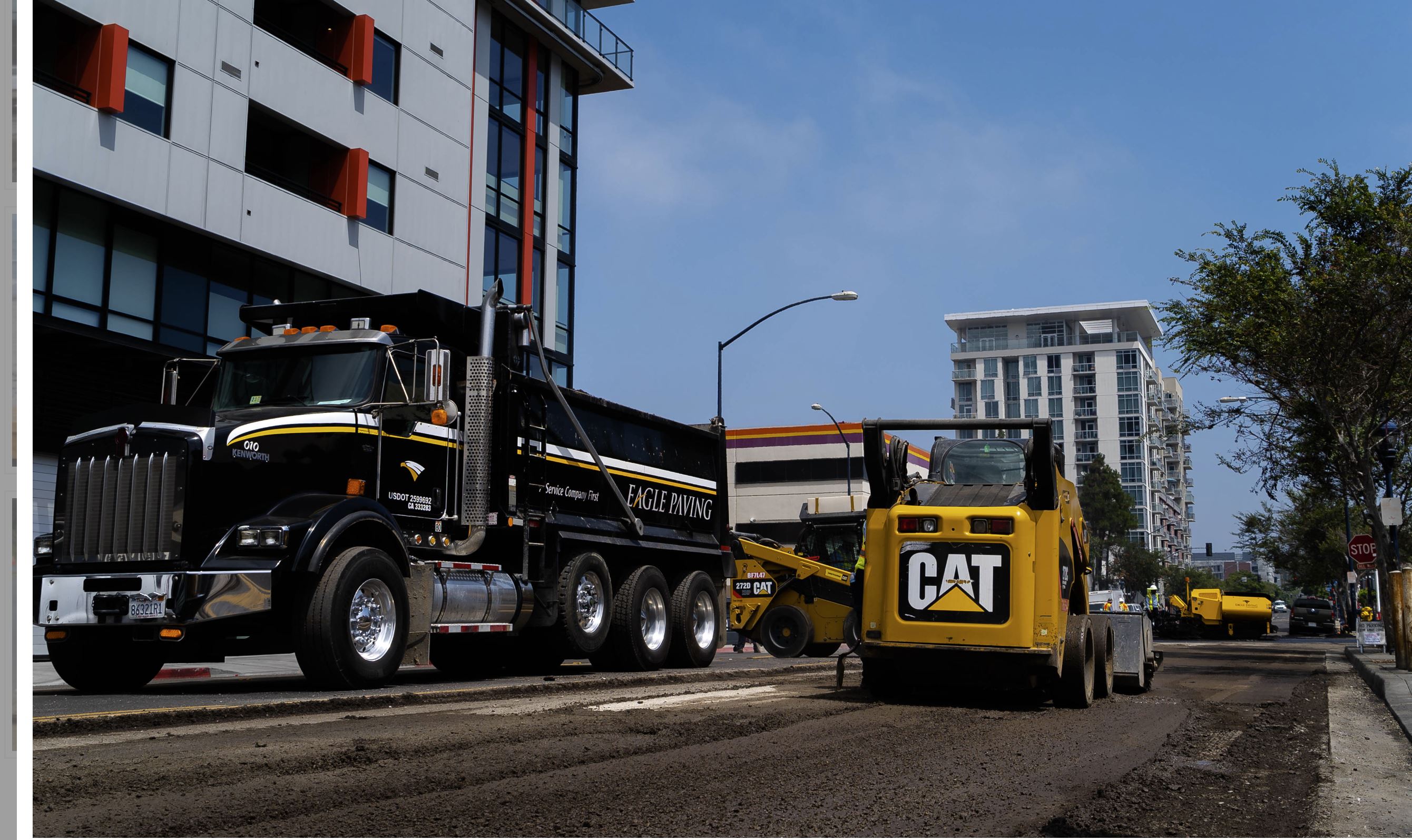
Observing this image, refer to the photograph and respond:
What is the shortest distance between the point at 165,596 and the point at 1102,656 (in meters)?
8.79

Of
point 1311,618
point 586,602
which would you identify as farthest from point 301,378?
point 1311,618

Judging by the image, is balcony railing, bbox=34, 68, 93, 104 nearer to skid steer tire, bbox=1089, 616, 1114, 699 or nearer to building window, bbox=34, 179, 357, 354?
building window, bbox=34, 179, 357, 354

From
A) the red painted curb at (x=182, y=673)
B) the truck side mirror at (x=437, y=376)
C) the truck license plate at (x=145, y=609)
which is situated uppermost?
the truck side mirror at (x=437, y=376)

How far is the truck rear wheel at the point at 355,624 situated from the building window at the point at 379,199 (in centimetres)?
1724

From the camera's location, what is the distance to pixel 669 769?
6055 mm

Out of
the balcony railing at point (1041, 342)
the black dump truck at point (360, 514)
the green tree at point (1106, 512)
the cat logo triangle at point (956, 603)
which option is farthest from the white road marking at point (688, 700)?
the balcony railing at point (1041, 342)

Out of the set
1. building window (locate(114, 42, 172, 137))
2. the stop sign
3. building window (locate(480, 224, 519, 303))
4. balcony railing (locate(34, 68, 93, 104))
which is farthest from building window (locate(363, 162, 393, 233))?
the stop sign

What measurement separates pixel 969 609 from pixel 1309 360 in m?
15.7

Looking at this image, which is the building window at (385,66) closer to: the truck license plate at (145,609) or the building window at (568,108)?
the building window at (568,108)

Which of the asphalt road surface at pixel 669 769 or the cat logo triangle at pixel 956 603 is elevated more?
the cat logo triangle at pixel 956 603

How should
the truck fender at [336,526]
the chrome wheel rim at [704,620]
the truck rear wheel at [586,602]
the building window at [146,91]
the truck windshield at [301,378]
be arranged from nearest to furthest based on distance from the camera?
the truck fender at [336,526], the truck windshield at [301,378], the truck rear wheel at [586,602], the chrome wheel rim at [704,620], the building window at [146,91]

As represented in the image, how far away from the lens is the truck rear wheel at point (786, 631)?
2002cm

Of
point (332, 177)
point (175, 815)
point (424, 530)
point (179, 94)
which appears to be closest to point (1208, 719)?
point (424, 530)

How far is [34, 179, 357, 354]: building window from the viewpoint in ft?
63.6
